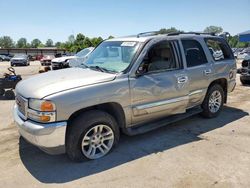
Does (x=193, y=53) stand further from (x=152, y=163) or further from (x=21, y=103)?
(x=21, y=103)

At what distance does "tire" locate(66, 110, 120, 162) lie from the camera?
146 inches

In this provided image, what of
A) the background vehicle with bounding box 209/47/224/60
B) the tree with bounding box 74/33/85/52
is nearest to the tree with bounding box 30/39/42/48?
the tree with bounding box 74/33/85/52

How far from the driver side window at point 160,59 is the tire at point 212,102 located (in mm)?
1386

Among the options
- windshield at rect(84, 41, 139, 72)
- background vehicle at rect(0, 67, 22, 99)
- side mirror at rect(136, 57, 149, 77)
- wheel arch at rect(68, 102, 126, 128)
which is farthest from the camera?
background vehicle at rect(0, 67, 22, 99)

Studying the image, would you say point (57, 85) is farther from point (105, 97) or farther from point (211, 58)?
point (211, 58)

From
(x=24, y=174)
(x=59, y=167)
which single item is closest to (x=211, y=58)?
(x=59, y=167)

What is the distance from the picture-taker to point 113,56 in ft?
15.5

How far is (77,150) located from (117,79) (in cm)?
123

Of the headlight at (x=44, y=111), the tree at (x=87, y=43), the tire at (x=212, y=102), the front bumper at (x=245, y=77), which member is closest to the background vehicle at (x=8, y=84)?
the headlight at (x=44, y=111)

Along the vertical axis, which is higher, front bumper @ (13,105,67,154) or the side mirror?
the side mirror

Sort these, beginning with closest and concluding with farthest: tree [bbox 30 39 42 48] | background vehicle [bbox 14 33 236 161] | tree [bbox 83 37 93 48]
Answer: background vehicle [bbox 14 33 236 161] < tree [bbox 83 37 93 48] < tree [bbox 30 39 42 48]

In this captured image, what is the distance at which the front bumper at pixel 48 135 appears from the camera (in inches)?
136

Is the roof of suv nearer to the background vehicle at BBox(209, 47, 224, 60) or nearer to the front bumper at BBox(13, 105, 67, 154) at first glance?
the background vehicle at BBox(209, 47, 224, 60)

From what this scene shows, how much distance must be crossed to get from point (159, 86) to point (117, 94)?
35.1 inches
